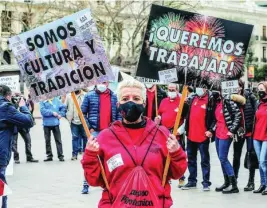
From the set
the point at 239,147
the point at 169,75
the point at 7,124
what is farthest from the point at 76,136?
the point at 169,75

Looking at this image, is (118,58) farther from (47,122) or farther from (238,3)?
(238,3)

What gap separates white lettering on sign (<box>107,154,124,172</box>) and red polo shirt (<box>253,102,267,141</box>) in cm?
574

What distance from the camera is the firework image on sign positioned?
243 inches

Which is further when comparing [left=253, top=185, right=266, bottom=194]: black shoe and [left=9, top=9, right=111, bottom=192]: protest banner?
[left=253, top=185, right=266, bottom=194]: black shoe

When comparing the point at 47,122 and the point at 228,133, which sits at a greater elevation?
the point at 228,133

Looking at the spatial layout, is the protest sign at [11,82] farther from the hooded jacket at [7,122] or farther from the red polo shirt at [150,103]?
the hooded jacket at [7,122]

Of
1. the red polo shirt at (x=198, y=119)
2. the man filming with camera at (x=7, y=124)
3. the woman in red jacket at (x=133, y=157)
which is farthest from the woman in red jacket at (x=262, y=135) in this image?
the woman in red jacket at (x=133, y=157)

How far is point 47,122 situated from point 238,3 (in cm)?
8044

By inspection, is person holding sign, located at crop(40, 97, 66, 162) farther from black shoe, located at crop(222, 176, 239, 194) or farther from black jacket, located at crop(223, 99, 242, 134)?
black jacket, located at crop(223, 99, 242, 134)

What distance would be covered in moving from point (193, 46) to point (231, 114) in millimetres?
4378

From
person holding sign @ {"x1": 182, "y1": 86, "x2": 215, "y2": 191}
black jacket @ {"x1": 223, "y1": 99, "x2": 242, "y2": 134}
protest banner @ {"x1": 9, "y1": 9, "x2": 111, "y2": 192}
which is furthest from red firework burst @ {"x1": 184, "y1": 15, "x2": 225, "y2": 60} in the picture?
person holding sign @ {"x1": 182, "y1": 86, "x2": 215, "y2": 191}

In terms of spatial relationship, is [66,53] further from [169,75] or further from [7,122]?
[7,122]

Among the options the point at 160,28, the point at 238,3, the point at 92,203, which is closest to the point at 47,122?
the point at 92,203

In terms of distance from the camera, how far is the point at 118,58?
44844 millimetres
